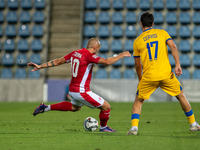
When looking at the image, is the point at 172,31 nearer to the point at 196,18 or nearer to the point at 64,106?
the point at 196,18

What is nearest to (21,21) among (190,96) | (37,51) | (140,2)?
(37,51)

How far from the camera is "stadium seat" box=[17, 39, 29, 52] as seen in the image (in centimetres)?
1727

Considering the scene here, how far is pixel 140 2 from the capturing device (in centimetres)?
1800

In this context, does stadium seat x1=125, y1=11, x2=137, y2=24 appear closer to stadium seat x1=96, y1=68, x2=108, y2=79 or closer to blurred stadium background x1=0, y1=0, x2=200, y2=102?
blurred stadium background x1=0, y1=0, x2=200, y2=102

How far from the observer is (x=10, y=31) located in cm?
1780

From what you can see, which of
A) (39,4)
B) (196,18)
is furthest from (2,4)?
(196,18)

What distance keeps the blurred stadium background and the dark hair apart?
10.7 meters

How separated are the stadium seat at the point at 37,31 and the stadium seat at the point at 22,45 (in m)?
0.64

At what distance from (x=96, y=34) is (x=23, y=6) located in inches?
175

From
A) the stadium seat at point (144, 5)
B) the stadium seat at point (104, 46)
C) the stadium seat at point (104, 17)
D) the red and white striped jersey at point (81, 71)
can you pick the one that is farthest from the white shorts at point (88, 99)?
the stadium seat at point (144, 5)

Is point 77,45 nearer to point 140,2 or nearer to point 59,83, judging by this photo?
point 59,83

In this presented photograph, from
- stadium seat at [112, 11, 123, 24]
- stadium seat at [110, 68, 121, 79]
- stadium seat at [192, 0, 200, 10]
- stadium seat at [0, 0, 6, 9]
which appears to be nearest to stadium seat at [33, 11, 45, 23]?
stadium seat at [0, 0, 6, 9]

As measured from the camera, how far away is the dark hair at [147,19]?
4.88 m

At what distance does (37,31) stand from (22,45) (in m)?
1.09
